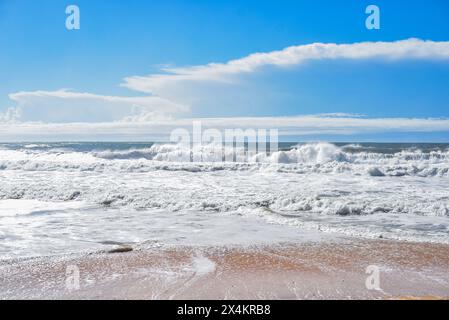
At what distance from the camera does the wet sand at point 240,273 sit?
15.2 ft

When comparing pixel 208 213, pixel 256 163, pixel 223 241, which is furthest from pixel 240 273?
pixel 256 163

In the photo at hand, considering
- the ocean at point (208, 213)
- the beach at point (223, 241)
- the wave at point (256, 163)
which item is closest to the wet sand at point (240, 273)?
the beach at point (223, 241)

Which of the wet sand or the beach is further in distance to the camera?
the beach

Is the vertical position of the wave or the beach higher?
the wave

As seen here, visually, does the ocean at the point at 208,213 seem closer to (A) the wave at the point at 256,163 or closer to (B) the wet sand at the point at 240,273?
(B) the wet sand at the point at 240,273

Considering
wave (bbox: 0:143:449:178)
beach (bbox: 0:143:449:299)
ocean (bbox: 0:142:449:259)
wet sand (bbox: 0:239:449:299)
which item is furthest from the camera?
wave (bbox: 0:143:449:178)

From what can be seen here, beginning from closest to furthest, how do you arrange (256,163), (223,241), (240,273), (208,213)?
(240,273) < (223,241) < (208,213) < (256,163)

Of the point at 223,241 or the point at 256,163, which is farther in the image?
the point at 256,163

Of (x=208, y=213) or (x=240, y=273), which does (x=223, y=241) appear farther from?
(x=208, y=213)

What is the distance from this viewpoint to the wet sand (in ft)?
15.2

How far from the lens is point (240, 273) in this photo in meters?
5.41

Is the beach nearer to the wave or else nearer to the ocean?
the ocean

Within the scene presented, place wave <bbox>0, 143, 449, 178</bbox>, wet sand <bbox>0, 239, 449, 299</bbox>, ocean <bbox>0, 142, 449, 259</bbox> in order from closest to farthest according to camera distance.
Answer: wet sand <bbox>0, 239, 449, 299</bbox>
ocean <bbox>0, 142, 449, 259</bbox>
wave <bbox>0, 143, 449, 178</bbox>

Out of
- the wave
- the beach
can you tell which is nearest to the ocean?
the beach
